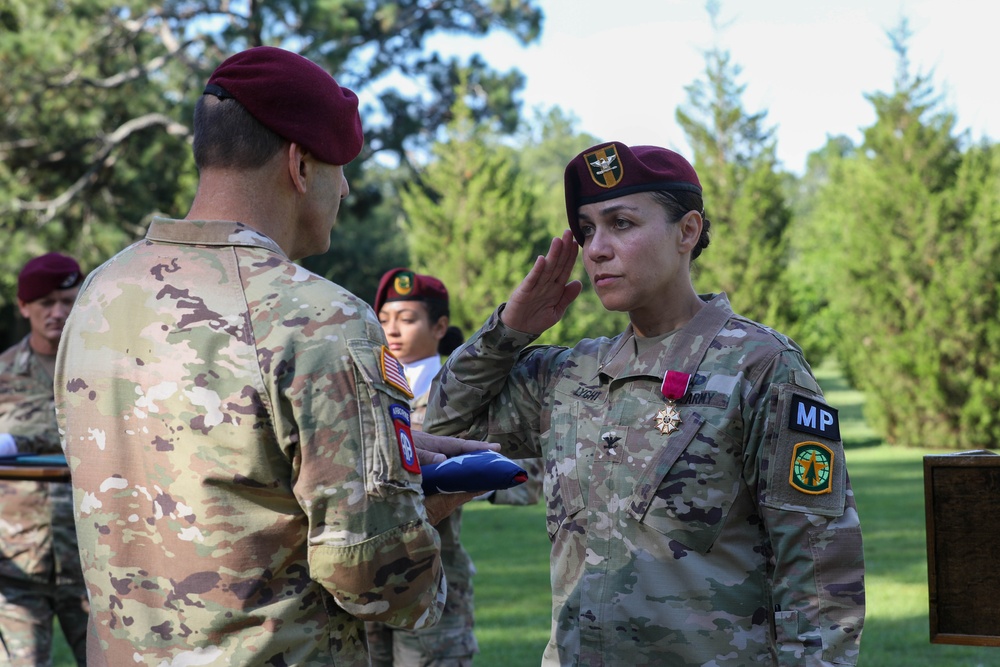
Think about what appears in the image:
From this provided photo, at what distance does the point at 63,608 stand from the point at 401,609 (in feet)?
13.3

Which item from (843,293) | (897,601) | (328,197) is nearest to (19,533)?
(328,197)

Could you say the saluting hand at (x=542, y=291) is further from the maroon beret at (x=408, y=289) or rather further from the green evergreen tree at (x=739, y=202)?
the green evergreen tree at (x=739, y=202)

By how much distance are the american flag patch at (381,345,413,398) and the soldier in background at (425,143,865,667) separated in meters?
0.83

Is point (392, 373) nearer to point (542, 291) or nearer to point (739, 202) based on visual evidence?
point (542, 291)

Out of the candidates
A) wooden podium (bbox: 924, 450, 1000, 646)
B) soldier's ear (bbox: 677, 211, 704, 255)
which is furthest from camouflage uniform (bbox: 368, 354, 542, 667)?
wooden podium (bbox: 924, 450, 1000, 646)

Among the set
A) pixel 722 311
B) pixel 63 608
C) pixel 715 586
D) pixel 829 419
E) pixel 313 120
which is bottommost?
pixel 63 608

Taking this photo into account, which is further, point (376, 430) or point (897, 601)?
point (897, 601)

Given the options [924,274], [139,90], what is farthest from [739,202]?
[139,90]

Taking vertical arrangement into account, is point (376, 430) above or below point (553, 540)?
Result: above

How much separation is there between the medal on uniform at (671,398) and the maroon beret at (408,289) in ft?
10.1

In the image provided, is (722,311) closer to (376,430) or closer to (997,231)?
(376,430)

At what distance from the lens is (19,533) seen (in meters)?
5.31

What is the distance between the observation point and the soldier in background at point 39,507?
17.2ft

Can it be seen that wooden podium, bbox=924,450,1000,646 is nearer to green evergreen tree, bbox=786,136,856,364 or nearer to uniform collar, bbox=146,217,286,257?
uniform collar, bbox=146,217,286,257
